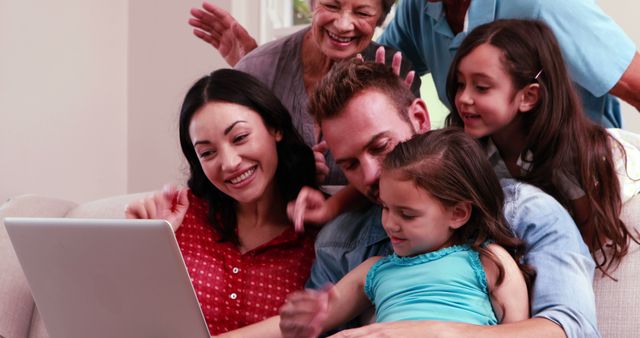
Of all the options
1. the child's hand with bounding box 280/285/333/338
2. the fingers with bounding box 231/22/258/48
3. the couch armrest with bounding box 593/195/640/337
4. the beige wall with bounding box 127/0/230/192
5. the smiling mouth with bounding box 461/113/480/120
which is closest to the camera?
the child's hand with bounding box 280/285/333/338

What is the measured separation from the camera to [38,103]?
3518 millimetres

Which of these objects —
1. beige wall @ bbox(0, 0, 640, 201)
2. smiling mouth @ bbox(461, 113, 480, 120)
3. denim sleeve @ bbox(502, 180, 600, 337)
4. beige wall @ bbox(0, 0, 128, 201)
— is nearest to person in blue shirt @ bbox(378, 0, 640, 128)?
smiling mouth @ bbox(461, 113, 480, 120)

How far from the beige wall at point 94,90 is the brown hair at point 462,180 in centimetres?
203

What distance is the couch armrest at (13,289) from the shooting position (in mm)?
2137

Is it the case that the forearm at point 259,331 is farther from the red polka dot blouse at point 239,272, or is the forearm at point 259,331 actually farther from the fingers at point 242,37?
the fingers at point 242,37

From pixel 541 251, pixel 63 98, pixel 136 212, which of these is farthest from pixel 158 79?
pixel 541 251

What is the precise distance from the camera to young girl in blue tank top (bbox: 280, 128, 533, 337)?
59.2 inches

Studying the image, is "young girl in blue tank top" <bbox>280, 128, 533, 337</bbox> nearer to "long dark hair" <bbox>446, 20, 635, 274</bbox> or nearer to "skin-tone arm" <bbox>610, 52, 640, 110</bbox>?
"long dark hair" <bbox>446, 20, 635, 274</bbox>

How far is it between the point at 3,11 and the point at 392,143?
2.15 meters

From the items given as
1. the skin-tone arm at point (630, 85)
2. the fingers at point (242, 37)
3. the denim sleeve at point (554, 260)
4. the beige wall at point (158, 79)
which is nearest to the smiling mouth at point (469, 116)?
the denim sleeve at point (554, 260)

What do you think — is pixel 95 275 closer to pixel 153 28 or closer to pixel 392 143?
pixel 392 143

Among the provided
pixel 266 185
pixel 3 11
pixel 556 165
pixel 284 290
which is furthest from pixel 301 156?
pixel 3 11

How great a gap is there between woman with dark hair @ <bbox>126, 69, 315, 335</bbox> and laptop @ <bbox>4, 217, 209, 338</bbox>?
267 mm

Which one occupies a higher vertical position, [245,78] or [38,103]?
[245,78]
